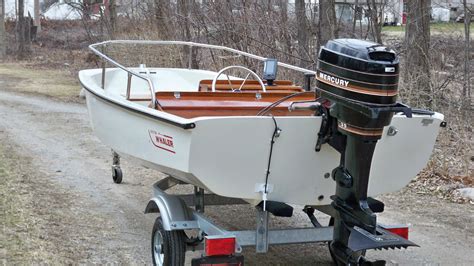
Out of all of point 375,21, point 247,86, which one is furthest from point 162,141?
point 375,21

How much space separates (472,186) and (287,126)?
410 cm

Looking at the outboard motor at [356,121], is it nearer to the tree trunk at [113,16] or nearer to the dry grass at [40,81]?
the dry grass at [40,81]

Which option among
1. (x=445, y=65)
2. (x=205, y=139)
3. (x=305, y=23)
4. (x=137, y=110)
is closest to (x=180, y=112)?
(x=137, y=110)

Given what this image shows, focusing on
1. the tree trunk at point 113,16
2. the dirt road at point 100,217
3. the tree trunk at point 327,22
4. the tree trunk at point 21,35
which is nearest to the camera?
the dirt road at point 100,217

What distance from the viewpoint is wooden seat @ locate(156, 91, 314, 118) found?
205 inches

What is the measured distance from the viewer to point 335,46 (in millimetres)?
4207

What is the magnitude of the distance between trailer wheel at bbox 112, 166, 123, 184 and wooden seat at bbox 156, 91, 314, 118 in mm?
2292

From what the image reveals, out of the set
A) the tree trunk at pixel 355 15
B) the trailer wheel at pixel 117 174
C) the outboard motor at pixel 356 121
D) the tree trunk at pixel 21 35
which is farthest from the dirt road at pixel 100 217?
the tree trunk at pixel 21 35

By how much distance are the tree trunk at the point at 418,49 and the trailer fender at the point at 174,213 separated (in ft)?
16.9

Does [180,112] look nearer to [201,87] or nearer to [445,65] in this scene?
[201,87]

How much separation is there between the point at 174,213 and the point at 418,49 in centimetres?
676

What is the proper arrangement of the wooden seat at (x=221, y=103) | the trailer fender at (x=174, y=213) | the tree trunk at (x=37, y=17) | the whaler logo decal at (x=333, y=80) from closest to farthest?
the whaler logo decal at (x=333, y=80) < the trailer fender at (x=174, y=213) < the wooden seat at (x=221, y=103) < the tree trunk at (x=37, y=17)

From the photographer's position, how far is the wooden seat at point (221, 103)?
520 cm

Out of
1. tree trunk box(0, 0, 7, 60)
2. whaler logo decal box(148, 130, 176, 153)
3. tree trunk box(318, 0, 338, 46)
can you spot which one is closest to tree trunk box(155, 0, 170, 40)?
tree trunk box(318, 0, 338, 46)
